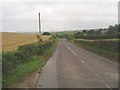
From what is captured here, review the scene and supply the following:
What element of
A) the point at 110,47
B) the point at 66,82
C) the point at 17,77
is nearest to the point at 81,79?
the point at 66,82

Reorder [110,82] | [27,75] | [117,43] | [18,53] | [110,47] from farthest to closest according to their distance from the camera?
[110,47]
[117,43]
[18,53]
[27,75]
[110,82]

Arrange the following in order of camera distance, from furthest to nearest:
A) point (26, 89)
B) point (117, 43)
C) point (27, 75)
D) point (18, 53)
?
point (117, 43) < point (18, 53) < point (27, 75) < point (26, 89)

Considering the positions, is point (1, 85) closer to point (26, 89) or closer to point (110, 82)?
point (26, 89)

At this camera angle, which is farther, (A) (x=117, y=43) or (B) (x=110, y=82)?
(A) (x=117, y=43)

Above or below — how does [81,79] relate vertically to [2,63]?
below

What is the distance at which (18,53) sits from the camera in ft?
72.0

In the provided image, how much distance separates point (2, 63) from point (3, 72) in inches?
22.8

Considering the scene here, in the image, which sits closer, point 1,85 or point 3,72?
point 1,85

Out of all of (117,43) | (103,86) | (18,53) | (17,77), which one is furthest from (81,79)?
(117,43)

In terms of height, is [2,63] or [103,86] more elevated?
[2,63]

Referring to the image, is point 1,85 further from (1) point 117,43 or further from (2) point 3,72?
(1) point 117,43

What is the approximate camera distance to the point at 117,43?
29297 mm

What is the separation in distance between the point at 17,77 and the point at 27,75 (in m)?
1.53

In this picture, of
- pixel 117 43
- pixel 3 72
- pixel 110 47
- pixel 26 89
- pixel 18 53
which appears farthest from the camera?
pixel 110 47
